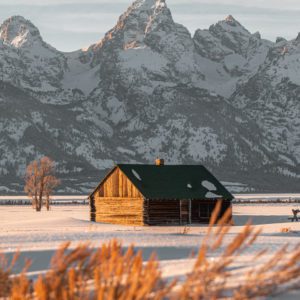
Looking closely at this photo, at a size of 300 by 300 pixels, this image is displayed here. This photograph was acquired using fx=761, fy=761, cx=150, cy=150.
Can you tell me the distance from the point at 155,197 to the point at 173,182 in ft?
10.0

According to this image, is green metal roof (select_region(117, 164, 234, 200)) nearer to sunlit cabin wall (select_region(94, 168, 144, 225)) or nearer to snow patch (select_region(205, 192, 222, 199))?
snow patch (select_region(205, 192, 222, 199))

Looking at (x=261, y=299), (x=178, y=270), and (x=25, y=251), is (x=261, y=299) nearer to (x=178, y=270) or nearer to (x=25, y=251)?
(x=178, y=270)

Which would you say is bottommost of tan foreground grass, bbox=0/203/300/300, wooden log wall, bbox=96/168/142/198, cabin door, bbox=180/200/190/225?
cabin door, bbox=180/200/190/225

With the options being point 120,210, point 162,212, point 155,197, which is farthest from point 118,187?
point 162,212

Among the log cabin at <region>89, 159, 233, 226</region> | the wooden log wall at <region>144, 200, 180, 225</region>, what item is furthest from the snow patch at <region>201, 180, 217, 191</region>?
the wooden log wall at <region>144, 200, 180, 225</region>

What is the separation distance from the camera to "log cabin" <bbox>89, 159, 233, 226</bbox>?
5350 cm

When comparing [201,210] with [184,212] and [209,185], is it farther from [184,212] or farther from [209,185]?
[209,185]

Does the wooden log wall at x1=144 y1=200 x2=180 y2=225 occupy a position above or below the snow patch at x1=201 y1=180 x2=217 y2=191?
below

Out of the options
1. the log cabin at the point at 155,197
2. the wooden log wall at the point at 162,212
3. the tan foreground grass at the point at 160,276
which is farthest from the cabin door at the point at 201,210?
the tan foreground grass at the point at 160,276

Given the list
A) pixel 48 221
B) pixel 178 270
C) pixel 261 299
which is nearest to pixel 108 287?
pixel 261 299

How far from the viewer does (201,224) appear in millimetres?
54281

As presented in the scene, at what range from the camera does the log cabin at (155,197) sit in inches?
2106

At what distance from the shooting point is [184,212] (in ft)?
179

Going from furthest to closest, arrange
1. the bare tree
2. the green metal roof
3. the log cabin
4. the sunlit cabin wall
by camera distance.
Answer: the bare tree < the green metal roof < the sunlit cabin wall < the log cabin
